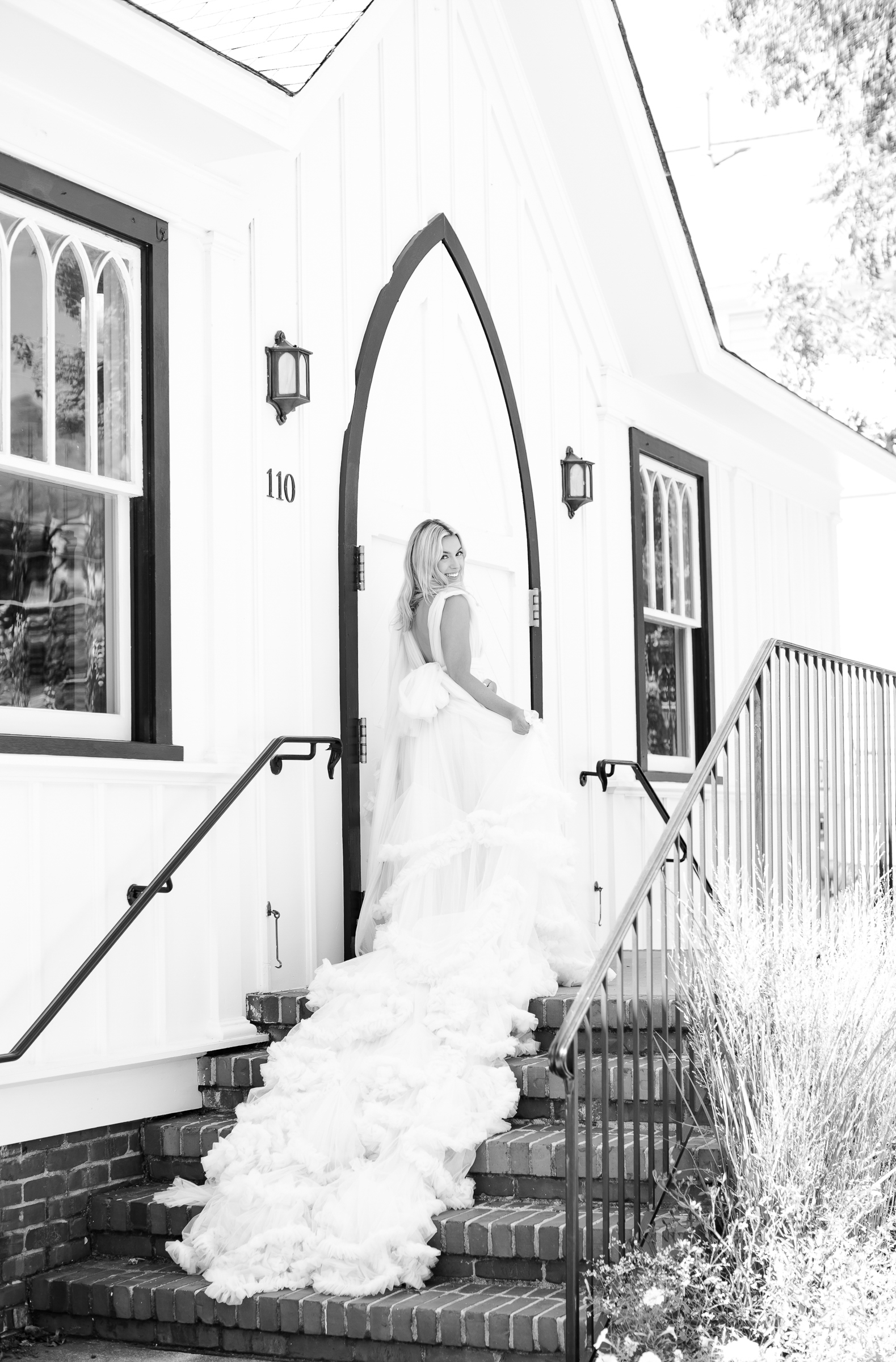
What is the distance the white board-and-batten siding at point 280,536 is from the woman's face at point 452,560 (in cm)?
54

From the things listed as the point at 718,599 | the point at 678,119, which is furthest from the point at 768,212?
the point at 718,599

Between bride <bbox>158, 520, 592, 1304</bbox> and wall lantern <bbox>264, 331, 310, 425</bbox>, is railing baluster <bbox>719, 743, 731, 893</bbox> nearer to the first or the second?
bride <bbox>158, 520, 592, 1304</bbox>

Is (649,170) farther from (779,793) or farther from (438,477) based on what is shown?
(779,793)

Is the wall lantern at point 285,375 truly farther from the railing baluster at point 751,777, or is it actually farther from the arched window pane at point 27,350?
the railing baluster at point 751,777

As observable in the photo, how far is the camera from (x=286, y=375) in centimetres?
652

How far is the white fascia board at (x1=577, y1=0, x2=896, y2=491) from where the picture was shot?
8555 millimetres

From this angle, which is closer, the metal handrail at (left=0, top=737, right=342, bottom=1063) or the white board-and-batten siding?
the metal handrail at (left=0, top=737, right=342, bottom=1063)

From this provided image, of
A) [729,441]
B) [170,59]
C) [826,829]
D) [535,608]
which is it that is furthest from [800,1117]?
[729,441]

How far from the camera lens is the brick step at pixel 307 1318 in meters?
4.35

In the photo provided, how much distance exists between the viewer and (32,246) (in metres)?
5.51

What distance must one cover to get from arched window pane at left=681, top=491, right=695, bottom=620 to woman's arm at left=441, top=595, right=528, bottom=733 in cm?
419

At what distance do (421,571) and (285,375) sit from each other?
989 mm

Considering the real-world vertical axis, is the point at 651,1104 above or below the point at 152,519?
below

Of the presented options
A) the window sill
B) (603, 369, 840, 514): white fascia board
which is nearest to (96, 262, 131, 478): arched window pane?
the window sill
